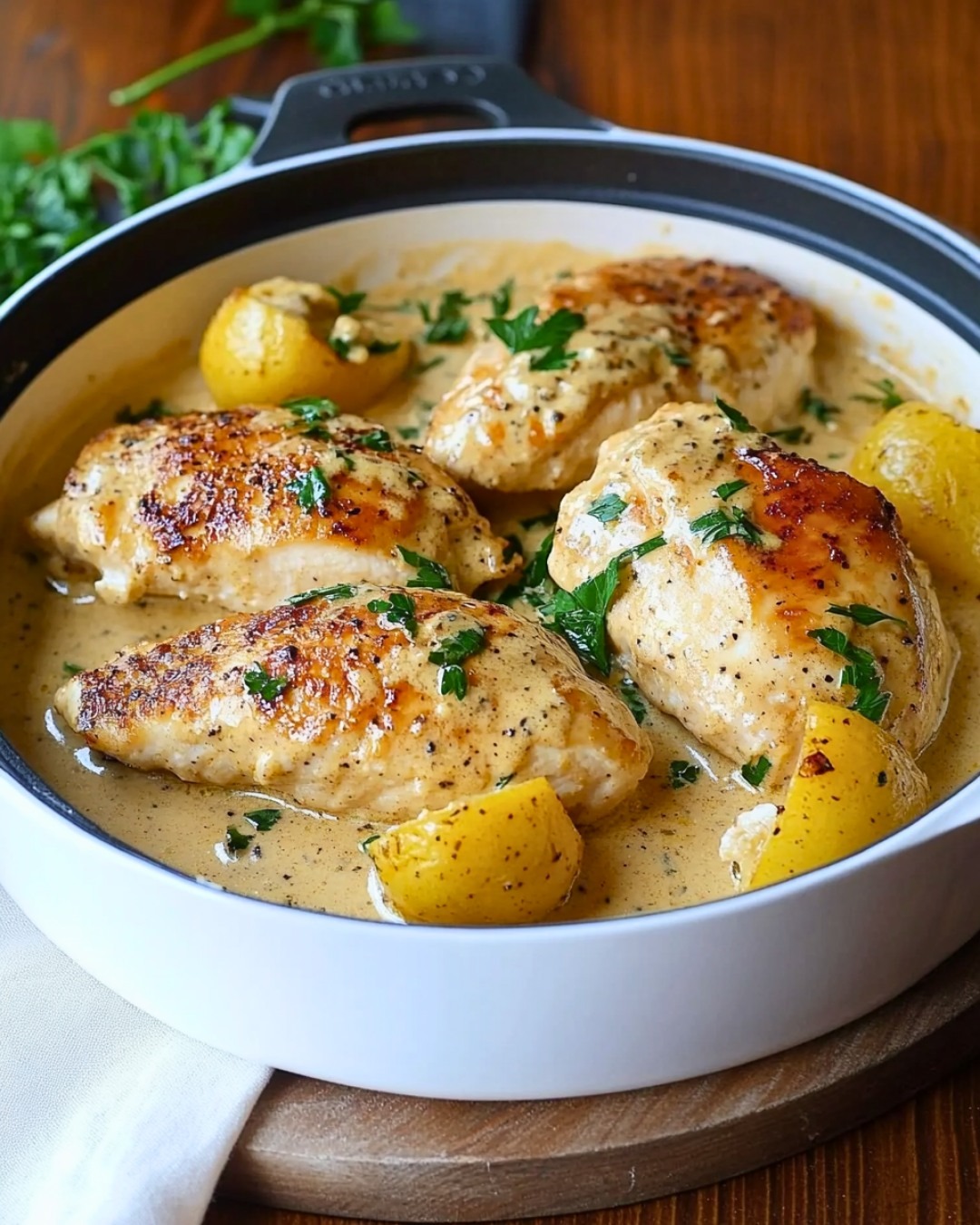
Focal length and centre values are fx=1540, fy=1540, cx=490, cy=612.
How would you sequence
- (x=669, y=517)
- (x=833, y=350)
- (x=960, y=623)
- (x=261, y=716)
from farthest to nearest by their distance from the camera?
(x=833, y=350), (x=960, y=623), (x=669, y=517), (x=261, y=716)

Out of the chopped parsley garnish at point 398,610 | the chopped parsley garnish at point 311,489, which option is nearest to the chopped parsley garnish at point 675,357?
the chopped parsley garnish at point 311,489

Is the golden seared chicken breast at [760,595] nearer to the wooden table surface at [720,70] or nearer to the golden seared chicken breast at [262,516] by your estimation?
the golden seared chicken breast at [262,516]

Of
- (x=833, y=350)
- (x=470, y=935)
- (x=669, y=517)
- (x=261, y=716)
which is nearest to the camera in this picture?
(x=470, y=935)

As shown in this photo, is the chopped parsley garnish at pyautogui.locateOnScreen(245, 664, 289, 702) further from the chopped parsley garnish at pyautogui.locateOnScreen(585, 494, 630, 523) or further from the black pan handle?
the black pan handle

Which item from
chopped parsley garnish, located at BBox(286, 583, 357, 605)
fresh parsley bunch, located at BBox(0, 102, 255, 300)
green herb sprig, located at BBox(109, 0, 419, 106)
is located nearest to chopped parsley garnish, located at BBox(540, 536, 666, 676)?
chopped parsley garnish, located at BBox(286, 583, 357, 605)

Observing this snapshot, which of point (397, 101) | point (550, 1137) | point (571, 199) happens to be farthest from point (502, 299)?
point (550, 1137)

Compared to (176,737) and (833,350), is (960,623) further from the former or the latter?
(176,737)

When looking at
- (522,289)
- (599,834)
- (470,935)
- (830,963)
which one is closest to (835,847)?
(830,963)
